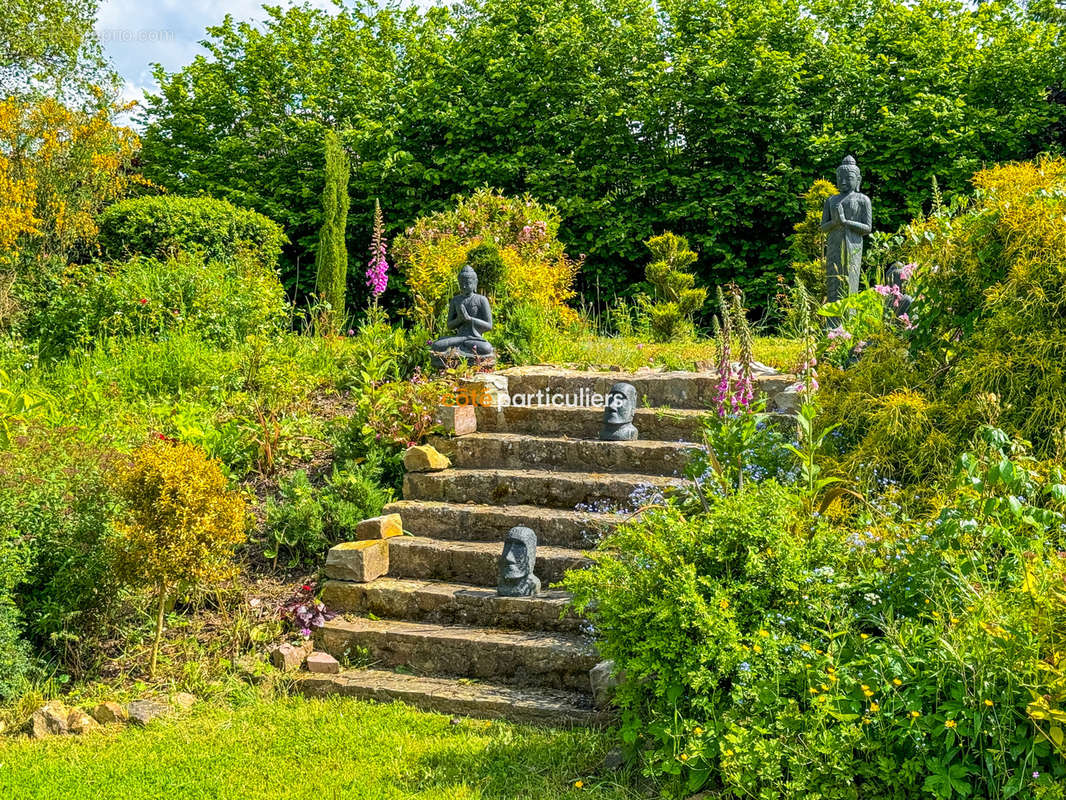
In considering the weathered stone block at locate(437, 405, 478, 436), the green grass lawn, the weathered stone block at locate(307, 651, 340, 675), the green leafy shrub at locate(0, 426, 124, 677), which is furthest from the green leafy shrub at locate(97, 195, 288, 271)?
the green grass lawn

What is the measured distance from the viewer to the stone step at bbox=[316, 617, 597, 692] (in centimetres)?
485

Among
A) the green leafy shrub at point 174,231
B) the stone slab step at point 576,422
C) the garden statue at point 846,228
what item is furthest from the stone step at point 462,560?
the green leafy shrub at point 174,231

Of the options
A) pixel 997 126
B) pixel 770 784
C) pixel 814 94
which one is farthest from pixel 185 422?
pixel 997 126

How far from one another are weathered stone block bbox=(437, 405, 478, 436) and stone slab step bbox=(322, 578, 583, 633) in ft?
4.52

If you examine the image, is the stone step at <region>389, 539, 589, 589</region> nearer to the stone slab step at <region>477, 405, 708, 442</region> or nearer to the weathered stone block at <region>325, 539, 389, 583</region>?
the weathered stone block at <region>325, 539, 389, 583</region>

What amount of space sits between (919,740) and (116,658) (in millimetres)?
4410

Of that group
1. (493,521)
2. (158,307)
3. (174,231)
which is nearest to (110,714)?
(493,521)

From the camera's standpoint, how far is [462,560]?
5.74m

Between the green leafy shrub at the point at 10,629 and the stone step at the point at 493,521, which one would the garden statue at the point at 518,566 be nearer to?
the stone step at the point at 493,521

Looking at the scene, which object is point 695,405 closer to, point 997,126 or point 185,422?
point 185,422

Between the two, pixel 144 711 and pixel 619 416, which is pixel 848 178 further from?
pixel 144 711

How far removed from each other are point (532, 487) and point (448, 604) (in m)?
1.11

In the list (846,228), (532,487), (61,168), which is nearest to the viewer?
(532,487)

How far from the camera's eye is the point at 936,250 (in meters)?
5.05
